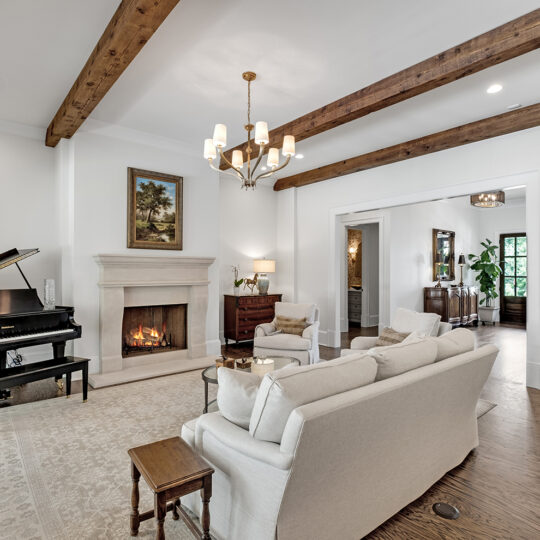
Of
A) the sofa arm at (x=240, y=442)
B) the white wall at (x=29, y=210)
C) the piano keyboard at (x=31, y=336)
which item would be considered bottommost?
the sofa arm at (x=240, y=442)

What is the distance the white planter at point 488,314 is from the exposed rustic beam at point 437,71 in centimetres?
744

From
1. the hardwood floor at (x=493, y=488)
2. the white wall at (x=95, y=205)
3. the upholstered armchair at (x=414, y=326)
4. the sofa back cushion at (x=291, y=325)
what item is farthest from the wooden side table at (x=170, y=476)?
the sofa back cushion at (x=291, y=325)

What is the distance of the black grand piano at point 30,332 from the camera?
3.47 metres

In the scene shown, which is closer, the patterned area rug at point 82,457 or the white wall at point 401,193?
the patterned area rug at point 82,457

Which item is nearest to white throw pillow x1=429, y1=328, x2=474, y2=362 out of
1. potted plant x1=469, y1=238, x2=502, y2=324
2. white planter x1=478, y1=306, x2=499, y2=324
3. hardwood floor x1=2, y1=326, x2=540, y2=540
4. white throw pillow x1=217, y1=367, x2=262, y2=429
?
hardwood floor x1=2, y1=326, x2=540, y2=540

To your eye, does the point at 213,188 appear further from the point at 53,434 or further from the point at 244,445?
the point at 244,445

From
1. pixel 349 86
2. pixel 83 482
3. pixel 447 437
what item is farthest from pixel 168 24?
Answer: pixel 447 437

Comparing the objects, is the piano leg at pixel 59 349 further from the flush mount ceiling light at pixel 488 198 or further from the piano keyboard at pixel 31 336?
the flush mount ceiling light at pixel 488 198

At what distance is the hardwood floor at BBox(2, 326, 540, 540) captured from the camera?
194 centimetres

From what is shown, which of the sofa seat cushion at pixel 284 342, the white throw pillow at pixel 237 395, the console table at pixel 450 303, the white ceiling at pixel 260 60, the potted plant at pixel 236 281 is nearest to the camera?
the white throw pillow at pixel 237 395

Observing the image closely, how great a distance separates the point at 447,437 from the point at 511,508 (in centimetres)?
46

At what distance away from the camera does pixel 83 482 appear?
7.73ft

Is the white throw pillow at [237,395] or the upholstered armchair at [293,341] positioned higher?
the white throw pillow at [237,395]

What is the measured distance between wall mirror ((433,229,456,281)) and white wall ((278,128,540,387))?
1.72 metres
